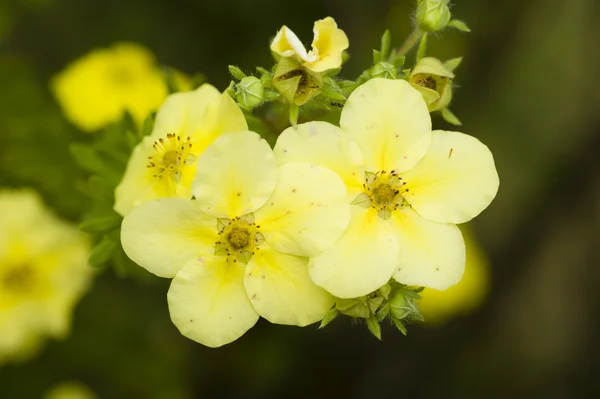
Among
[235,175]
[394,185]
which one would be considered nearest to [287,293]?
[235,175]

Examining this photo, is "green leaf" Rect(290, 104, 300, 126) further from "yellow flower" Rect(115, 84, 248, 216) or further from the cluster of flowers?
"yellow flower" Rect(115, 84, 248, 216)

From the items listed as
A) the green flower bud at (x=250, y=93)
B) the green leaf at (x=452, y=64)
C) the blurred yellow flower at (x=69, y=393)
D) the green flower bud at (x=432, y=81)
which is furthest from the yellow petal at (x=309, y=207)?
the blurred yellow flower at (x=69, y=393)

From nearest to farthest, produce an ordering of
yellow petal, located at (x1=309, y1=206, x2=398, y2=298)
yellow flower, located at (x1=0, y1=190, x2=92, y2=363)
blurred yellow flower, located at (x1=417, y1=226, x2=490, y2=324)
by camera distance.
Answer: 1. yellow petal, located at (x1=309, y1=206, x2=398, y2=298)
2. yellow flower, located at (x1=0, y1=190, x2=92, y2=363)
3. blurred yellow flower, located at (x1=417, y1=226, x2=490, y2=324)

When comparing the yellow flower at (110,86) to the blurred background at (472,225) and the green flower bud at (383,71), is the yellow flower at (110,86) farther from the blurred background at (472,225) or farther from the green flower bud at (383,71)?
the green flower bud at (383,71)

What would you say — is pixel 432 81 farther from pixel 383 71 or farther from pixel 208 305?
pixel 208 305

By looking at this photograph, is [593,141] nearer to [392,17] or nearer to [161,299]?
[392,17]

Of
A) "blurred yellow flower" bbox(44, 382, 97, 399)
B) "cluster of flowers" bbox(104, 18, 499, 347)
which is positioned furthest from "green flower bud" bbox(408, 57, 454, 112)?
"blurred yellow flower" bbox(44, 382, 97, 399)
